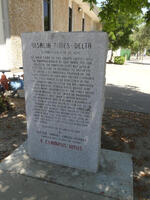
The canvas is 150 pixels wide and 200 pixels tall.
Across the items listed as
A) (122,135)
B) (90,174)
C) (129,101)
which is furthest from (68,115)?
(129,101)

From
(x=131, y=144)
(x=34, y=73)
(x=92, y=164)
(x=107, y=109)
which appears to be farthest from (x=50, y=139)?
(x=107, y=109)

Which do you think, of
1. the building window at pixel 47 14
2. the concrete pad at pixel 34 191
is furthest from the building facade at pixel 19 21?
the concrete pad at pixel 34 191

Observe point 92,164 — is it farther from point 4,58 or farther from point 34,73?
point 4,58

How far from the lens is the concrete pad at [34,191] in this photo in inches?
96.7

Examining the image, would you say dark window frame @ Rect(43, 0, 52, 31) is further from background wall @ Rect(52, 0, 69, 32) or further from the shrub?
the shrub

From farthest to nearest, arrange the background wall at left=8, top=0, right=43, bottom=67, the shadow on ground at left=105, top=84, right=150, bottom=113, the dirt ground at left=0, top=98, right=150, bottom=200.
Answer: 1. the background wall at left=8, top=0, right=43, bottom=67
2. the shadow on ground at left=105, top=84, right=150, bottom=113
3. the dirt ground at left=0, top=98, right=150, bottom=200

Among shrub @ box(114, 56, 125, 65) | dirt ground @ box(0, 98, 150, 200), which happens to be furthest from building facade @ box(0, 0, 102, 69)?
shrub @ box(114, 56, 125, 65)

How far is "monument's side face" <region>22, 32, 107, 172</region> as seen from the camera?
2443 millimetres

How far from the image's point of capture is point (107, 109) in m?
6.26

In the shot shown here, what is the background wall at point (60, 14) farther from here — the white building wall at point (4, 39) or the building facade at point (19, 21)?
the white building wall at point (4, 39)

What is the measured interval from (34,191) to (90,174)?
0.87 m

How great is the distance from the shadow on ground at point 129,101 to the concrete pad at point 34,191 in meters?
4.28

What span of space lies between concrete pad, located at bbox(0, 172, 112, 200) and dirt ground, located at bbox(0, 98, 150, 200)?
2.36 ft

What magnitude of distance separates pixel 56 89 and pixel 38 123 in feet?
2.23
